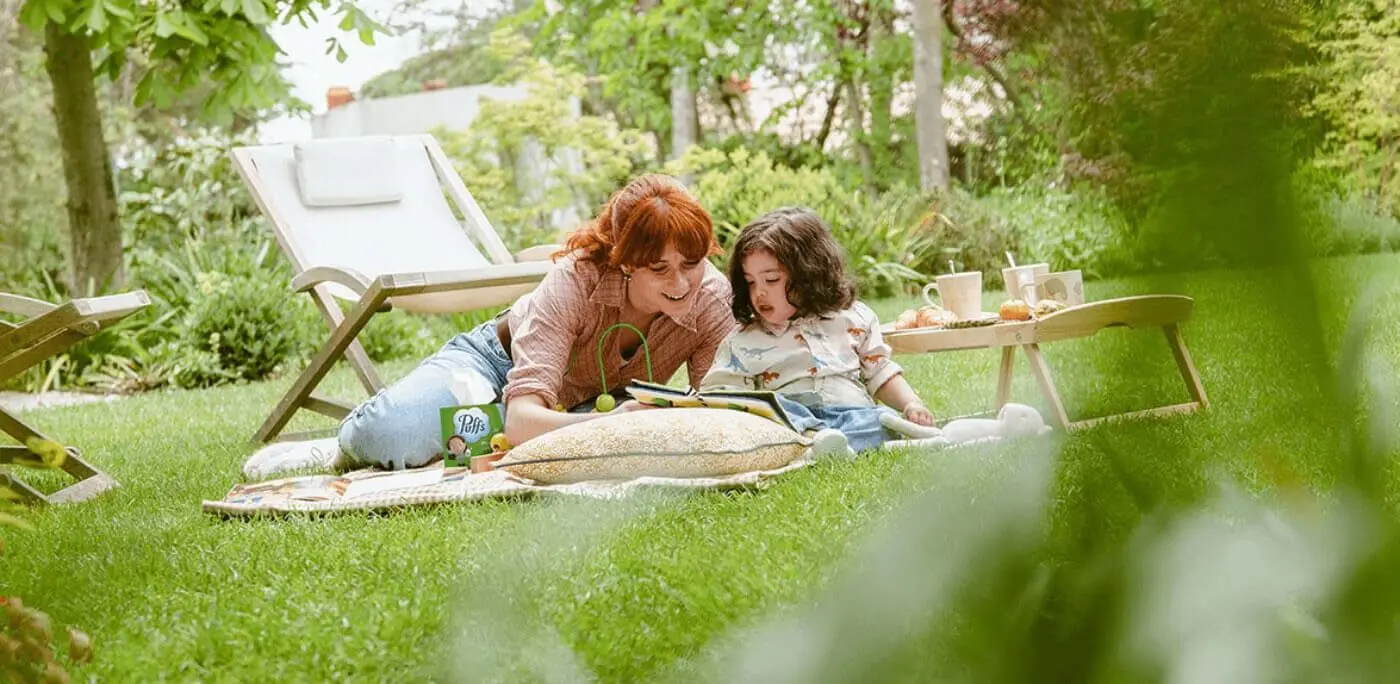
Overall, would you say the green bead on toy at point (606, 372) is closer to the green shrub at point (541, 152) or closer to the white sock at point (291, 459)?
the white sock at point (291, 459)

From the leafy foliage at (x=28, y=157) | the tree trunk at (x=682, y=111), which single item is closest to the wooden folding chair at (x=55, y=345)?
the leafy foliage at (x=28, y=157)

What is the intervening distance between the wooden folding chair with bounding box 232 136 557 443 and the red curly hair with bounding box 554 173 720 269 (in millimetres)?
663

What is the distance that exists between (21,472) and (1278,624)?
172 inches

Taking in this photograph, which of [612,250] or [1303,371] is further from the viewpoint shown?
[612,250]

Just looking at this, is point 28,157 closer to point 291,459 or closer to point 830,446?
point 291,459

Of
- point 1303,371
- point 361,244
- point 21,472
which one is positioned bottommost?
point 21,472

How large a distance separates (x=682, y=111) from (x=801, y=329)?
8878mm

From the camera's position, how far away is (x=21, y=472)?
4117 millimetres

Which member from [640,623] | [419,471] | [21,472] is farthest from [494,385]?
[640,623]

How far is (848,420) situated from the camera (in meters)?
3.55

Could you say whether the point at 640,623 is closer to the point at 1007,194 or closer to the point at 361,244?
the point at 361,244

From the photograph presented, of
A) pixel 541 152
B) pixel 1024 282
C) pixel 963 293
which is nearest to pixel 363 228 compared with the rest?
pixel 963 293

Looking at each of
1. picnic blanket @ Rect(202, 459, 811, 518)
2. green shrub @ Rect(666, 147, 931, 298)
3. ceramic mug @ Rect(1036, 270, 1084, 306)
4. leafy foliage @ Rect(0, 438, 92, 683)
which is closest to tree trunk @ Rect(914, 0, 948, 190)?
green shrub @ Rect(666, 147, 931, 298)

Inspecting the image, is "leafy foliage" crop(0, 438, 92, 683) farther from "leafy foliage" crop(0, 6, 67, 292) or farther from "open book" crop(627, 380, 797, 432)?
"leafy foliage" crop(0, 6, 67, 292)
